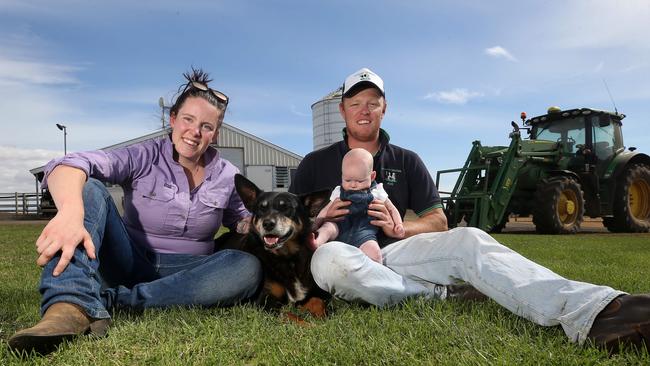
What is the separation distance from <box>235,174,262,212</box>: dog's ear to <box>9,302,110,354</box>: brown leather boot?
1.21 metres

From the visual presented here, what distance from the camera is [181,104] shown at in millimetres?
2955

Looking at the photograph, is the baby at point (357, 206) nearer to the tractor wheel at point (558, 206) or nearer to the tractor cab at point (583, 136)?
the tractor wheel at point (558, 206)

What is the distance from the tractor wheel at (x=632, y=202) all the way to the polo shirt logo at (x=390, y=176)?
9.90 metres

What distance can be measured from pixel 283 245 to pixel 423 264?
84cm

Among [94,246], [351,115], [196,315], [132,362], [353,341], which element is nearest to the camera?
[132,362]

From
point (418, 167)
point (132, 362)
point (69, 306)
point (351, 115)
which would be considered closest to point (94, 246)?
point (69, 306)

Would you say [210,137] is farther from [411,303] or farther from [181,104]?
[411,303]

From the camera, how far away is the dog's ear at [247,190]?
3.08 meters

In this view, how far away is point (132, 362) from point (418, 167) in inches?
87.1

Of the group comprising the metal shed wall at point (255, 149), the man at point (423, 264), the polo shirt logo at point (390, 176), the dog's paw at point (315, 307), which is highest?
the metal shed wall at point (255, 149)

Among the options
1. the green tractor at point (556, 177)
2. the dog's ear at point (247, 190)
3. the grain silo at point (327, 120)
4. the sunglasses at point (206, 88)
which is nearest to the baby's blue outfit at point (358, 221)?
the dog's ear at point (247, 190)

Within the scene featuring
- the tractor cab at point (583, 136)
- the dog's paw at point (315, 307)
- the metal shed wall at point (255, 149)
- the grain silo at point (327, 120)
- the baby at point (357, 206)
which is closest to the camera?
the dog's paw at point (315, 307)

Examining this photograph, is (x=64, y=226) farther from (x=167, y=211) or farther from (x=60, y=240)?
(x=167, y=211)

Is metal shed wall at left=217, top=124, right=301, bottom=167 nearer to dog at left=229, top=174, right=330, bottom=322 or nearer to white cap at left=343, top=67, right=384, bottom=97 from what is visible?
white cap at left=343, top=67, right=384, bottom=97
